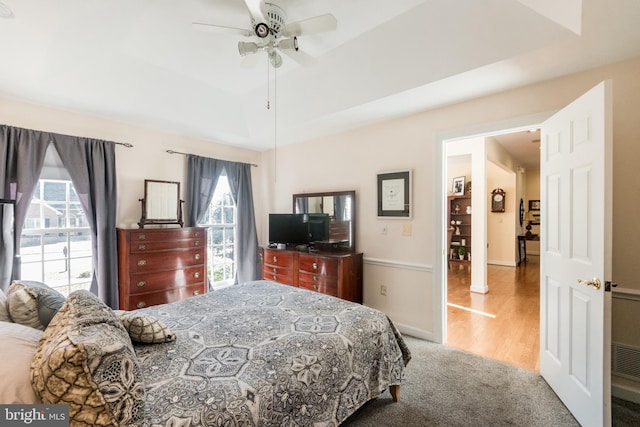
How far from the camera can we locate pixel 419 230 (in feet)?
10.3

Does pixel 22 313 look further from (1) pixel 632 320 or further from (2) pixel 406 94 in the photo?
(1) pixel 632 320

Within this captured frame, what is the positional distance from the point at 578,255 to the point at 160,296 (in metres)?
4.04

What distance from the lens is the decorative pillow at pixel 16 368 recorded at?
0.88m

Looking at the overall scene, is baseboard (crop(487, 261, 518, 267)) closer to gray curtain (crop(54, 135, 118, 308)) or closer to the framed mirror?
the framed mirror

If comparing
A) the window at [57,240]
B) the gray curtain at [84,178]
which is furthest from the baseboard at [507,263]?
the window at [57,240]

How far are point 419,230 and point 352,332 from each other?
1.77 m

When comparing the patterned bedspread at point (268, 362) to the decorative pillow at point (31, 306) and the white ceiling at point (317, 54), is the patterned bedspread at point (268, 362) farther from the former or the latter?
the white ceiling at point (317, 54)

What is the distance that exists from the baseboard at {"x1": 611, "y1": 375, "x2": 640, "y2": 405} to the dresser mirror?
253cm

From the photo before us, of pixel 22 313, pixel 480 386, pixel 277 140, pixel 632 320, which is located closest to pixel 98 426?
pixel 22 313

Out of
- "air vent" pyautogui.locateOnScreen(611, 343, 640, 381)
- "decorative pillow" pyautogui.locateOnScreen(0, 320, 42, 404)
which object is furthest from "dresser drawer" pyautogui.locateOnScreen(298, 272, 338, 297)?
"decorative pillow" pyautogui.locateOnScreen(0, 320, 42, 404)

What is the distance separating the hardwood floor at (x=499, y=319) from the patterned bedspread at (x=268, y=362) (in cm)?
132

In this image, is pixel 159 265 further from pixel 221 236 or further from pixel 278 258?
pixel 278 258

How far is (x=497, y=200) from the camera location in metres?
7.28

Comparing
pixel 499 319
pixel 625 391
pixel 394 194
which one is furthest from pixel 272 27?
pixel 499 319
